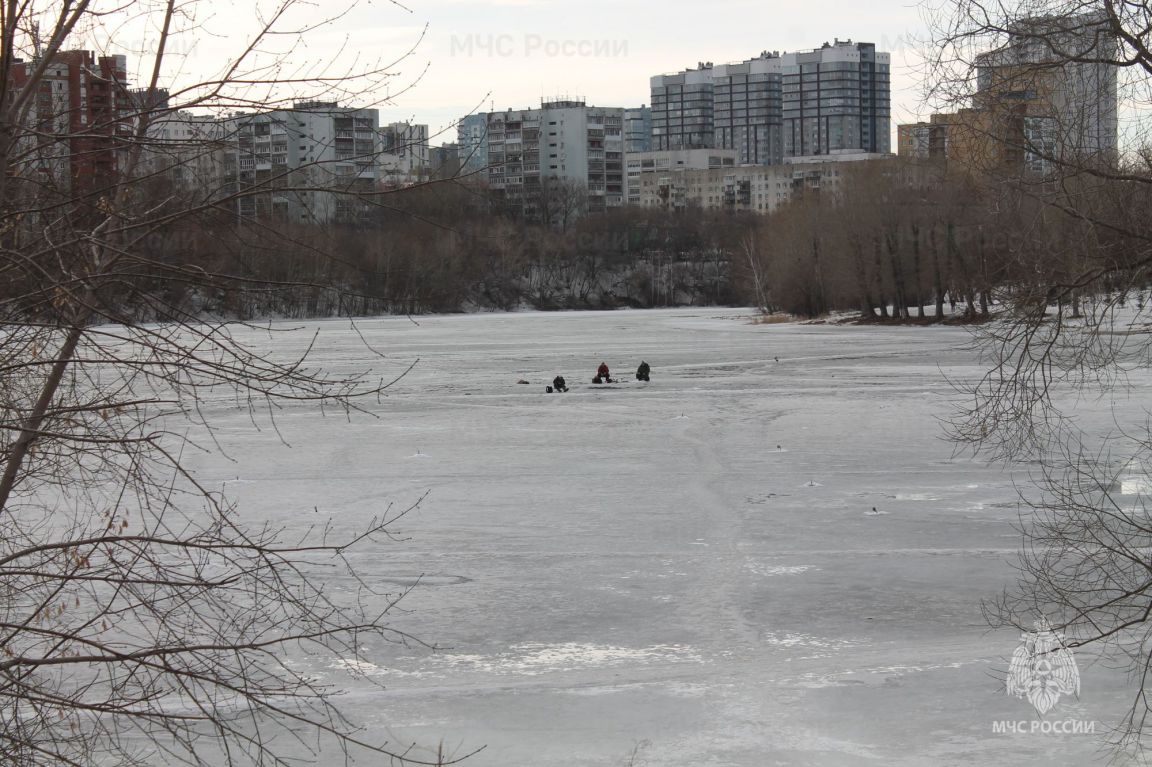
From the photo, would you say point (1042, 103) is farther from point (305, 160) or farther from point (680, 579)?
point (305, 160)

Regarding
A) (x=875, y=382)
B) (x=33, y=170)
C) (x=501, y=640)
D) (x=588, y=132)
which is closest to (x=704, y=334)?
(x=875, y=382)

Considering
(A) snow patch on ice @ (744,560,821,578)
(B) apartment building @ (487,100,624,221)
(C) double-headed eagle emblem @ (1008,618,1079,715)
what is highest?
(B) apartment building @ (487,100,624,221)

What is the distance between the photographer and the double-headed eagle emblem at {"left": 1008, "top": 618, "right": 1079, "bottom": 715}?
637 cm

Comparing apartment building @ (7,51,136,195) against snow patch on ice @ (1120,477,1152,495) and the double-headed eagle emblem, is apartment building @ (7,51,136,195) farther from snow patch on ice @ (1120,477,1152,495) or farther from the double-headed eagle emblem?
snow patch on ice @ (1120,477,1152,495)

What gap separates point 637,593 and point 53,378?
16.1 feet

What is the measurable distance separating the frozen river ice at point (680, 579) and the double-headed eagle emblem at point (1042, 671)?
3.6 inches

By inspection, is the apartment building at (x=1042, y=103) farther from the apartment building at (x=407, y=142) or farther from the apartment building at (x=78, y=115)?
the apartment building at (x=78, y=115)

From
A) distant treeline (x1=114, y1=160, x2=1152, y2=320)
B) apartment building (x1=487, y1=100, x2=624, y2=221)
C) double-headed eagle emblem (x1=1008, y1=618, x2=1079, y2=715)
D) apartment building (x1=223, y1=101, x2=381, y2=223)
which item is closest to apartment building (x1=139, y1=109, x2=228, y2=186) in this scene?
apartment building (x1=223, y1=101, x2=381, y2=223)

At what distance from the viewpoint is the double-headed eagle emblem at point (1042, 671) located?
637 centimetres

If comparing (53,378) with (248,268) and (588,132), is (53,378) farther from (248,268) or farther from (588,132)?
(588,132)

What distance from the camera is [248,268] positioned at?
4.26m

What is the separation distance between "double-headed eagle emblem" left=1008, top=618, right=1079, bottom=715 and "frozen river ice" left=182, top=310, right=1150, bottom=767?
0.30ft

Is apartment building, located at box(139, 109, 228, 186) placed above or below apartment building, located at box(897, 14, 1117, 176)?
below

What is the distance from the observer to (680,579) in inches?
347
